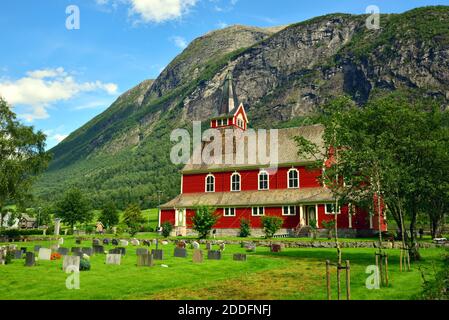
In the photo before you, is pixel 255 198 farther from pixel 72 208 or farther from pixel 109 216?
pixel 72 208

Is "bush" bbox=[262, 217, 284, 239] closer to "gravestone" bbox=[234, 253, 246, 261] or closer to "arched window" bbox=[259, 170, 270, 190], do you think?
"arched window" bbox=[259, 170, 270, 190]

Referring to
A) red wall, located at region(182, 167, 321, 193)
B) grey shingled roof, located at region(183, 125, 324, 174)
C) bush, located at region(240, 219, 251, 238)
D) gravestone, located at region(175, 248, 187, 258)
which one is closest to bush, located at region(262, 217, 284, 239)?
bush, located at region(240, 219, 251, 238)

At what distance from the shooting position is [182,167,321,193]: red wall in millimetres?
47562

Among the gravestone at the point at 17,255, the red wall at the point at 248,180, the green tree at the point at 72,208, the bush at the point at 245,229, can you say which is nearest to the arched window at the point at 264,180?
the red wall at the point at 248,180

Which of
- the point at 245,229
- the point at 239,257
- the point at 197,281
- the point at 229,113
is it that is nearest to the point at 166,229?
the point at 245,229

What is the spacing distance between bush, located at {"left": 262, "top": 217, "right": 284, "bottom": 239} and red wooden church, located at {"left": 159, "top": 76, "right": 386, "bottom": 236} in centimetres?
292

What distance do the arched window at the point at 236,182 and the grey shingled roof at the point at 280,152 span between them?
1057 mm

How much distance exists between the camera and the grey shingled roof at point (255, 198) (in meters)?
45.5

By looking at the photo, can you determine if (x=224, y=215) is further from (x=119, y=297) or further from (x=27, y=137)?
(x=119, y=297)

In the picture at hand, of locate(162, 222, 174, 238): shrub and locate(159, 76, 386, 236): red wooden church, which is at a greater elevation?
locate(159, 76, 386, 236): red wooden church

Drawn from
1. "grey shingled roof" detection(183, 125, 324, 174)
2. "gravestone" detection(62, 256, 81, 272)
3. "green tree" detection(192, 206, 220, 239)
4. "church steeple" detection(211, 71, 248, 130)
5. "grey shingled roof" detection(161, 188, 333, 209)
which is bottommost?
"gravestone" detection(62, 256, 81, 272)

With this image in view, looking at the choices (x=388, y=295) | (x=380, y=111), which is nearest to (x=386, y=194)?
(x=380, y=111)

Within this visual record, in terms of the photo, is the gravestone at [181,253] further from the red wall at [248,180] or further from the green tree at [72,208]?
the green tree at [72,208]
